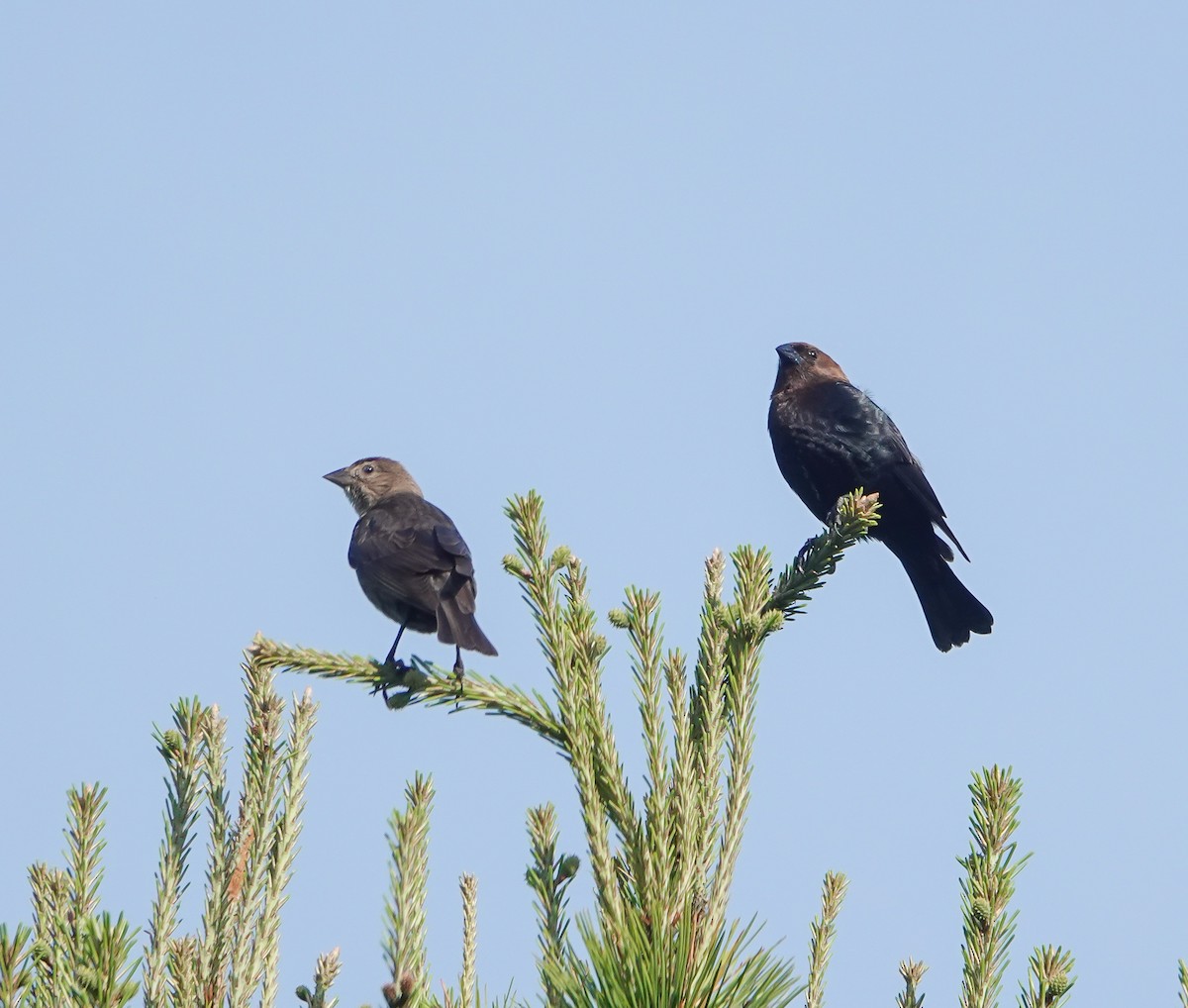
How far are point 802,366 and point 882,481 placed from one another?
130 centimetres

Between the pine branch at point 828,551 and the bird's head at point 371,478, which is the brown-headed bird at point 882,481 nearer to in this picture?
the bird's head at point 371,478

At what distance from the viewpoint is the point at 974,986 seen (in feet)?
6.45

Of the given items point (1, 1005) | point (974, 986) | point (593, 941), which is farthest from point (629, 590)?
point (1, 1005)

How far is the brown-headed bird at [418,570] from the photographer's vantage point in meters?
4.44

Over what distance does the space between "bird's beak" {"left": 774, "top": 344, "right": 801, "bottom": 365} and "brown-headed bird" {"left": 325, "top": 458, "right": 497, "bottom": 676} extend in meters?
3.22

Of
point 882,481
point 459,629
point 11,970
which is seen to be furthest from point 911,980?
point 882,481

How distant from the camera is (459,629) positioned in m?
4.38

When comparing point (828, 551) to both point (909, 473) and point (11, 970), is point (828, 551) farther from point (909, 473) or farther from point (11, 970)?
point (909, 473)

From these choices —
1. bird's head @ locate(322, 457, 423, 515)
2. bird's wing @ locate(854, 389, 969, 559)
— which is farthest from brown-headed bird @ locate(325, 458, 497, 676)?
bird's wing @ locate(854, 389, 969, 559)

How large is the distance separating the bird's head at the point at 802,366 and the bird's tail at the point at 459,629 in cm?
374

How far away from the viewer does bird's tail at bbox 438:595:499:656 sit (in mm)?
4316

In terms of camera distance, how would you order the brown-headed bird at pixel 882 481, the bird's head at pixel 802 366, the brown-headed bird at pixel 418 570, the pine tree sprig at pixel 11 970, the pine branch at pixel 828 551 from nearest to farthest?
1. the pine tree sprig at pixel 11 970
2. the pine branch at pixel 828 551
3. the brown-headed bird at pixel 418 570
4. the brown-headed bird at pixel 882 481
5. the bird's head at pixel 802 366

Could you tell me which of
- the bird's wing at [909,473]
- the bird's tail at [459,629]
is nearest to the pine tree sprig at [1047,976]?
the bird's tail at [459,629]

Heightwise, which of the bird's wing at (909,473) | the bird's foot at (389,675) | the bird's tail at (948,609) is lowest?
the bird's foot at (389,675)
